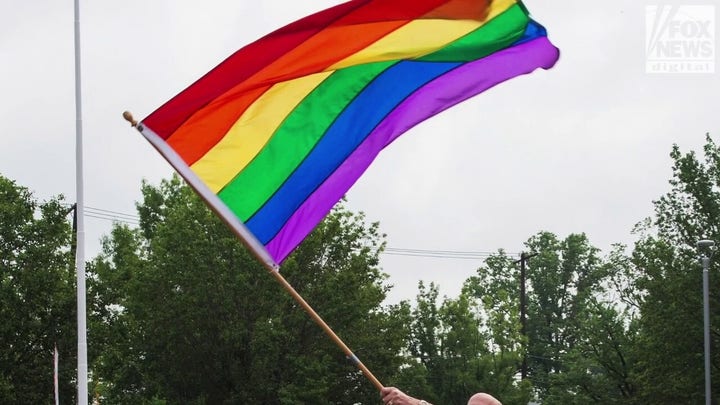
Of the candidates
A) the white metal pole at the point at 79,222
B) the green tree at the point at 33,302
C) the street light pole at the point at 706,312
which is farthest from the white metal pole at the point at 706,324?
the green tree at the point at 33,302

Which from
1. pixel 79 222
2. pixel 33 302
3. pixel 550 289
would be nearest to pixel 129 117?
pixel 79 222

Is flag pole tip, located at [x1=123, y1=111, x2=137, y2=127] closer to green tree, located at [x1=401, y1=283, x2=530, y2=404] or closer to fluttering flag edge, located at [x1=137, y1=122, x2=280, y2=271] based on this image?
fluttering flag edge, located at [x1=137, y1=122, x2=280, y2=271]

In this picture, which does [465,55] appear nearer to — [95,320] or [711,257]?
[711,257]

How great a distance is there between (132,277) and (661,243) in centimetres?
1800

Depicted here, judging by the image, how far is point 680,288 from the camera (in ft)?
149

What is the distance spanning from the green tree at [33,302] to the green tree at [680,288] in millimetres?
19253

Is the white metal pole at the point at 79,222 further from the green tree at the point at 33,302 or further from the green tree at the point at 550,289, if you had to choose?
the green tree at the point at 550,289

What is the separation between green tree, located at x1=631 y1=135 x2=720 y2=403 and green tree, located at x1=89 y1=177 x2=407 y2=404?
337 inches

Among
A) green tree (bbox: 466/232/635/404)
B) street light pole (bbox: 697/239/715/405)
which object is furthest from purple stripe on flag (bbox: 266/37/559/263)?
green tree (bbox: 466/232/635/404)

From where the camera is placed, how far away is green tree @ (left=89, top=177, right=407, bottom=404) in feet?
146

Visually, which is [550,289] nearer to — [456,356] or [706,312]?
[456,356]

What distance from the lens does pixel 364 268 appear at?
4759 centimetres

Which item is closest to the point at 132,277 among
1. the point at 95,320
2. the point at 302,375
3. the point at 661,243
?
the point at 95,320

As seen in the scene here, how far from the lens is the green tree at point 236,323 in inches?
1752
